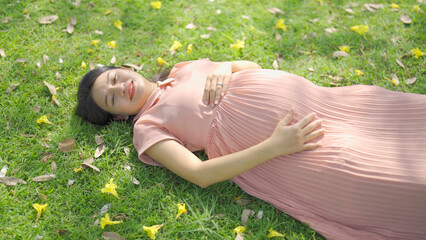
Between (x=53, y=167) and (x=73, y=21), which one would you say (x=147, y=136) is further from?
(x=73, y=21)

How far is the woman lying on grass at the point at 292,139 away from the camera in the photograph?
2.32 metres

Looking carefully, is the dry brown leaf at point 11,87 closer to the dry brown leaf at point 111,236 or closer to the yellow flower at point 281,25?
the dry brown leaf at point 111,236

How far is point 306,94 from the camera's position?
109 inches

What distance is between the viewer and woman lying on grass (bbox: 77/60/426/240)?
7.61ft

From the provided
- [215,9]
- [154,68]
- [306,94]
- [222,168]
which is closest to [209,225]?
[222,168]

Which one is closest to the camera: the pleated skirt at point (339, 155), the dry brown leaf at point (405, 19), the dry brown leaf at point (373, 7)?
the pleated skirt at point (339, 155)

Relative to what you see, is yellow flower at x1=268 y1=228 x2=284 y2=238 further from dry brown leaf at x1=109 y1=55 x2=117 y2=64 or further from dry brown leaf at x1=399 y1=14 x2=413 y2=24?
dry brown leaf at x1=399 y1=14 x2=413 y2=24

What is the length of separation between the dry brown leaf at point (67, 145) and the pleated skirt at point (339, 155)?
1.32 meters

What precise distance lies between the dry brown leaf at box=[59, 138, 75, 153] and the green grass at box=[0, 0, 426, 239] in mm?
52

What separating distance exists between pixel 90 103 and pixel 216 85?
1195 millimetres

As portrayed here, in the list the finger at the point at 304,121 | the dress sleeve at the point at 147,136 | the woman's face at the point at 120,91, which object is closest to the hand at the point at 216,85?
the dress sleeve at the point at 147,136

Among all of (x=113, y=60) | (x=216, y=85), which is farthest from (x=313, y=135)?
(x=113, y=60)

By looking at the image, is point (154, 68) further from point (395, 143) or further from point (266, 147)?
point (395, 143)

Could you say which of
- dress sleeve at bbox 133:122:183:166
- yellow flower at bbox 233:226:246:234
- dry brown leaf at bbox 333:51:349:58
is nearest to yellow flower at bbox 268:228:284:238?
yellow flower at bbox 233:226:246:234
